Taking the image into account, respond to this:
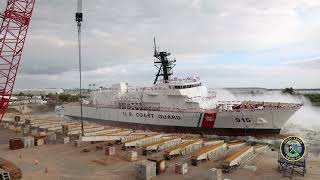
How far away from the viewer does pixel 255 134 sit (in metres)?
34.9

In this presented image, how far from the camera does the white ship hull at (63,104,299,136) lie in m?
34.0

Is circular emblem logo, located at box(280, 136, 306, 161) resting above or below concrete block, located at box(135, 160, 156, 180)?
above

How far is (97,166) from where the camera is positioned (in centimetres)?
2238

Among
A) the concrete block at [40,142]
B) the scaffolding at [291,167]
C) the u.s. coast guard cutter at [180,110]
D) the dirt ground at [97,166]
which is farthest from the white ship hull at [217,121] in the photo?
the concrete block at [40,142]

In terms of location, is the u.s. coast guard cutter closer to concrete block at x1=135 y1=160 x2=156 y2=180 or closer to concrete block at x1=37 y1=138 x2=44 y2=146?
concrete block at x1=37 y1=138 x2=44 y2=146

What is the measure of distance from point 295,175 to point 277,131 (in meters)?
16.1

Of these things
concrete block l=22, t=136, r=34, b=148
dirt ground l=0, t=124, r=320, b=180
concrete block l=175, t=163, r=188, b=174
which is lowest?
dirt ground l=0, t=124, r=320, b=180

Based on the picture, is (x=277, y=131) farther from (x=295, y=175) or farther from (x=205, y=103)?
(x=295, y=175)

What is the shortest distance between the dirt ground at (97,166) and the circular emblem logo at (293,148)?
4.60 feet

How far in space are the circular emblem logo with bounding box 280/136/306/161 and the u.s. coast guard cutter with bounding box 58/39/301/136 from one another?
46.6 feet

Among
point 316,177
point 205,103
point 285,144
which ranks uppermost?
point 205,103

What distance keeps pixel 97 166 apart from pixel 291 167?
15.0 metres

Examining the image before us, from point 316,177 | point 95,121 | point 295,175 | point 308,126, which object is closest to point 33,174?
point 295,175

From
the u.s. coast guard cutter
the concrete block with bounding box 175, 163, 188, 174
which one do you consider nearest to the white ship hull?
the u.s. coast guard cutter
